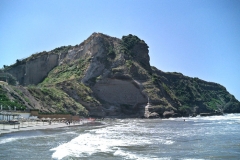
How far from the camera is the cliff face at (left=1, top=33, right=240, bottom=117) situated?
89450mm

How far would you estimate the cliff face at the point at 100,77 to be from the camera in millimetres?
89450

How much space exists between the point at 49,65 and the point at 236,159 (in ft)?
328

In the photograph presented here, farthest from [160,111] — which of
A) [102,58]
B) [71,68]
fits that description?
[71,68]

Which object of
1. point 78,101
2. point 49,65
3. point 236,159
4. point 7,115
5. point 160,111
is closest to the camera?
point 236,159

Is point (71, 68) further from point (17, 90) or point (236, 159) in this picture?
point (236, 159)

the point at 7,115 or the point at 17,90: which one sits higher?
the point at 17,90

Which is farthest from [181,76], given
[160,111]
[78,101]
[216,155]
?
[216,155]

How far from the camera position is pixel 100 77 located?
325 ft

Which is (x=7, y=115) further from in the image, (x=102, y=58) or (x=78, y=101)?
(x=102, y=58)

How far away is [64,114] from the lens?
226 feet

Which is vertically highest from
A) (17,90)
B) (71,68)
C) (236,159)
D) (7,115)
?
(71,68)

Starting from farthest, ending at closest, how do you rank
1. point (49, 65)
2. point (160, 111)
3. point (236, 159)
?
1. point (49, 65)
2. point (160, 111)
3. point (236, 159)

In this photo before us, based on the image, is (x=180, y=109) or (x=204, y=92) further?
(x=204, y=92)

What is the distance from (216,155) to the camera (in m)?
19.6
